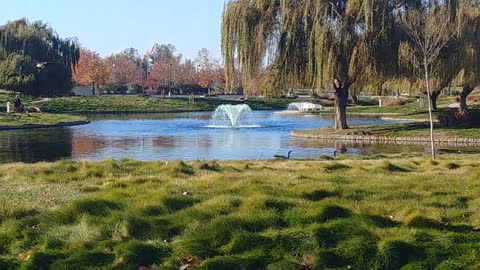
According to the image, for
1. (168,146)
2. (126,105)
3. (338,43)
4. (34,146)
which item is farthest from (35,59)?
(338,43)

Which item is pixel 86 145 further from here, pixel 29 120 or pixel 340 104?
pixel 29 120

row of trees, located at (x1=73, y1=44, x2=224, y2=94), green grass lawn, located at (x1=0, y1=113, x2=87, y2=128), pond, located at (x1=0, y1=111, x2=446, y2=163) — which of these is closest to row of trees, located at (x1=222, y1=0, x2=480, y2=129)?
pond, located at (x1=0, y1=111, x2=446, y2=163)

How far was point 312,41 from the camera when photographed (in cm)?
3319

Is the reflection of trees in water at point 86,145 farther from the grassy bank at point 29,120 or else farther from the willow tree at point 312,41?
the grassy bank at point 29,120

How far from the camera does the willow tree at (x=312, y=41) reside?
106 ft

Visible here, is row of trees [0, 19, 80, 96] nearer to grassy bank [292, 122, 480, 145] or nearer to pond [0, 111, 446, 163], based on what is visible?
pond [0, 111, 446, 163]

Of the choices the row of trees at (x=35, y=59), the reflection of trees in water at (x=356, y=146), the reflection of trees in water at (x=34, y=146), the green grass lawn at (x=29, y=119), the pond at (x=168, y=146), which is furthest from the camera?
the row of trees at (x=35, y=59)

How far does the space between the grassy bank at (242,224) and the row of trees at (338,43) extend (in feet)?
75.2

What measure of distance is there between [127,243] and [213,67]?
5071 inches

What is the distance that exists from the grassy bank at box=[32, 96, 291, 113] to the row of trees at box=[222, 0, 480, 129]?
40.9 m

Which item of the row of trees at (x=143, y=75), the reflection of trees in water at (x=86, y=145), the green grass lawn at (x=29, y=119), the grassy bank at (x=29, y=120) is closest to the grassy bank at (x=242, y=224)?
the reflection of trees in water at (x=86, y=145)

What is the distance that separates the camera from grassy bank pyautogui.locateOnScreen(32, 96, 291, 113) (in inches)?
2899

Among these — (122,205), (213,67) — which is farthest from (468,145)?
(213,67)

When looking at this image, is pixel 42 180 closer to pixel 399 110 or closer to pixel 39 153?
pixel 39 153
